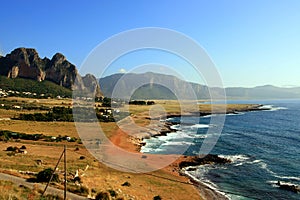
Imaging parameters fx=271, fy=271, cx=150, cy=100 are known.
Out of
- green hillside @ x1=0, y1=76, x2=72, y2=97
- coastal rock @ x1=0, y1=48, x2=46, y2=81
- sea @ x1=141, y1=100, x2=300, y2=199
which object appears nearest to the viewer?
sea @ x1=141, y1=100, x2=300, y2=199

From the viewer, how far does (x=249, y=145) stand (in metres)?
59.1

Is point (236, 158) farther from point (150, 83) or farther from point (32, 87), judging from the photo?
point (32, 87)

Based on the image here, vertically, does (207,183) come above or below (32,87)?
below

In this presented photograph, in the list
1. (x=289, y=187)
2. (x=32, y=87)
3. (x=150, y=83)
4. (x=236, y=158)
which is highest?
(x=32, y=87)

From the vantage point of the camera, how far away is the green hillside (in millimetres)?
164000

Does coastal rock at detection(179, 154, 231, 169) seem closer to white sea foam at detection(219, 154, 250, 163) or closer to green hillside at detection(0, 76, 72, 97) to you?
white sea foam at detection(219, 154, 250, 163)

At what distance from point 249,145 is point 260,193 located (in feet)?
95.0

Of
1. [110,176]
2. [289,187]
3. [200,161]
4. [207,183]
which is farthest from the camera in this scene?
[200,161]

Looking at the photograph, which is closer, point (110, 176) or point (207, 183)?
point (110, 176)

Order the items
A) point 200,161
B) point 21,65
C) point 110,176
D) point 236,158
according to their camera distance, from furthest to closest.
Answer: point 21,65
point 236,158
point 200,161
point 110,176

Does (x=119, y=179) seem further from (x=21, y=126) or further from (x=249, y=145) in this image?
(x=21, y=126)

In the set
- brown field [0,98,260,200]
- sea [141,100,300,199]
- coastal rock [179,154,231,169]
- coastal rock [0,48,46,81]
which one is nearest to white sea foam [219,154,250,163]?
sea [141,100,300,199]

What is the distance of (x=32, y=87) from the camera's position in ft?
573

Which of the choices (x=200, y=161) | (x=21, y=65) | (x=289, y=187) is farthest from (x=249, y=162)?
(x=21, y=65)
